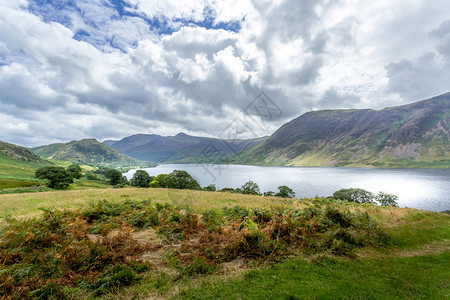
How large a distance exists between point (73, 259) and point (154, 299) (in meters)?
3.85

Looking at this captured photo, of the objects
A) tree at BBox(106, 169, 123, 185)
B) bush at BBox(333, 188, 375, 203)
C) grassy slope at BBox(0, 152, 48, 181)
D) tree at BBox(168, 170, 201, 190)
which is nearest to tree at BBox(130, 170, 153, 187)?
tree at BBox(106, 169, 123, 185)

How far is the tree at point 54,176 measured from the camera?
163 feet

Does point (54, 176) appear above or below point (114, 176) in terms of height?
above

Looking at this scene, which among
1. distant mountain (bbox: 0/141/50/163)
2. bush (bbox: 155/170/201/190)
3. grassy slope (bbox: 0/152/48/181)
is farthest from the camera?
distant mountain (bbox: 0/141/50/163)

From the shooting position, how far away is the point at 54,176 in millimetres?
50094

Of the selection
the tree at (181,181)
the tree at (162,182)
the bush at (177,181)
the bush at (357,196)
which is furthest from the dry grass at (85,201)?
the bush at (357,196)

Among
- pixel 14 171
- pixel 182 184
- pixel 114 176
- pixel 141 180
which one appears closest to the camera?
pixel 182 184

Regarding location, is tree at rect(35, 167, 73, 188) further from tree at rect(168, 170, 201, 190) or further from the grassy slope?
tree at rect(168, 170, 201, 190)

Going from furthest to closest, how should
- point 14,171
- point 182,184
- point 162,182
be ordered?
point 14,171 < point 182,184 < point 162,182

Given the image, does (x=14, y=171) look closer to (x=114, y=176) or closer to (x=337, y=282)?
(x=114, y=176)

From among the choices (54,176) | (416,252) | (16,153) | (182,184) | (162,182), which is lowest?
(182,184)

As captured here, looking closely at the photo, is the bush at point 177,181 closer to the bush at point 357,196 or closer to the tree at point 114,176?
the tree at point 114,176

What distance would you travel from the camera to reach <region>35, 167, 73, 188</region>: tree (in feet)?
163

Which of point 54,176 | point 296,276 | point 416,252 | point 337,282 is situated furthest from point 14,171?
point 416,252
